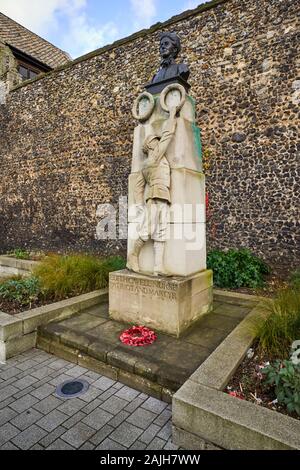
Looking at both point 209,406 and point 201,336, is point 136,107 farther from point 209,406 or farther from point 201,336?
point 209,406

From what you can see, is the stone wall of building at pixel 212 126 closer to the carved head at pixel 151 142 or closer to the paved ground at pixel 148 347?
the paved ground at pixel 148 347

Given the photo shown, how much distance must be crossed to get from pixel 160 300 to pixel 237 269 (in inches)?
148

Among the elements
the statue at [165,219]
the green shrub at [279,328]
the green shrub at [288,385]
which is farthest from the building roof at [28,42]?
the green shrub at [288,385]

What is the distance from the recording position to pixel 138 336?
3.36 m

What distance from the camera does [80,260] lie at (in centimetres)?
596

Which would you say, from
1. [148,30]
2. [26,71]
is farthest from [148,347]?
[26,71]

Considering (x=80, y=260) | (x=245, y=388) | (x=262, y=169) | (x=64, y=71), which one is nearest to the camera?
(x=245, y=388)

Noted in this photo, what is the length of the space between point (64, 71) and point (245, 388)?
41.3 ft

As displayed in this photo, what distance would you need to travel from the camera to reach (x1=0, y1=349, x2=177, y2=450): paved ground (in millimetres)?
2111

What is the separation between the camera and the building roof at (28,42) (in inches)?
620

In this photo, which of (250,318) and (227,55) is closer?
(250,318)

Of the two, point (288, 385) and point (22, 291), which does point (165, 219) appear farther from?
point (22, 291)

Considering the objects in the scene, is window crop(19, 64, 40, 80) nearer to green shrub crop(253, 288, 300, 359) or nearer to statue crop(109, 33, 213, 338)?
statue crop(109, 33, 213, 338)
